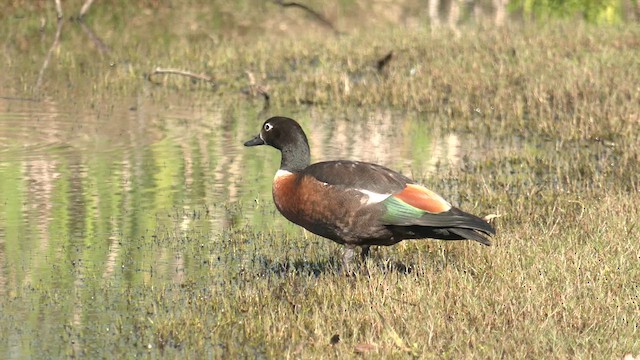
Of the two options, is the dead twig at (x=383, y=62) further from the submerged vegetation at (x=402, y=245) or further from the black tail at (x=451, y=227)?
the black tail at (x=451, y=227)

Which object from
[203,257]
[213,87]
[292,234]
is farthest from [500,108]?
[203,257]

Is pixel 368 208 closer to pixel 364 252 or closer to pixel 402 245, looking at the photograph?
pixel 364 252

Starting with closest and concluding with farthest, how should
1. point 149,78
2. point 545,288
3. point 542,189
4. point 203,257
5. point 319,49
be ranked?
1. point 545,288
2. point 203,257
3. point 542,189
4. point 149,78
5. point 319,49

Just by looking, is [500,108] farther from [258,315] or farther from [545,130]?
[258,315]

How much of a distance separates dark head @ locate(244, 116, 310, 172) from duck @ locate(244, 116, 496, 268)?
0.42 m

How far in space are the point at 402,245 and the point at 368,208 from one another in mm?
1400

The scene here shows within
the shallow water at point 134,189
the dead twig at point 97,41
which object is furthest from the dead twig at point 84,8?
the shallow water at point 134,189

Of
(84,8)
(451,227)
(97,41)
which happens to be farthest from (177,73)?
(451,227)

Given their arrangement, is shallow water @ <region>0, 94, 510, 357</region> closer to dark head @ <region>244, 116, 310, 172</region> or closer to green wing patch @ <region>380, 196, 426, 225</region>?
dark head @ <region>244, 116, 310, 172</region>

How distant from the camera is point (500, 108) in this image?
16.1 metres

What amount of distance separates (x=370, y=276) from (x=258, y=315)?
0.91 m

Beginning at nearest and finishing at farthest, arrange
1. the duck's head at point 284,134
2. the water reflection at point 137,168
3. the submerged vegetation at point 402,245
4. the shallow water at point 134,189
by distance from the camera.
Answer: the submerged vegetation at point 402,245 → the shallow water at point 134,189 → the duck's head at point 284,134 → the water reflection at point 137,168

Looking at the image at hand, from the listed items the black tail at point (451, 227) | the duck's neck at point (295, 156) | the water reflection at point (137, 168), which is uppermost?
the duck's neck at point (295, 156)

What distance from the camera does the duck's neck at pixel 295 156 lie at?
885 centimetres
